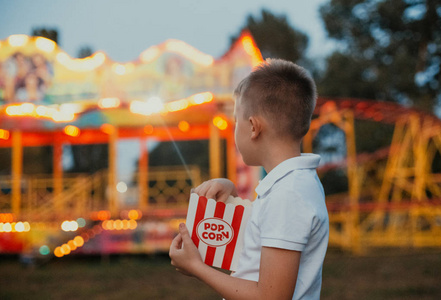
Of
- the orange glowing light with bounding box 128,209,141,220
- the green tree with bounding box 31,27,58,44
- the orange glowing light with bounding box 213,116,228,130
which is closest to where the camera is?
the green tree with bounding box 31,27,58,44

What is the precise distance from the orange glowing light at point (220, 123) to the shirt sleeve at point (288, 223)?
7.63m

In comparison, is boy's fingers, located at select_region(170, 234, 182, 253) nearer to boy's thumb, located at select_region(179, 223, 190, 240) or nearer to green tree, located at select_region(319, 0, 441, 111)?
boy's thumb, located at select_region(179, 223, 190, 240)

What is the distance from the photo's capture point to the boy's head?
1165mm

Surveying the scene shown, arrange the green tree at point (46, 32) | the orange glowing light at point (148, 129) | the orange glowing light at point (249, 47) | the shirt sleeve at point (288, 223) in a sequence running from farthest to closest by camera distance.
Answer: the orange glowing light at point (148, 129) < the orange glowing light at point (249, 47) < the green tree at point (46, 32) < the shirt sleeve at point (288, 223)

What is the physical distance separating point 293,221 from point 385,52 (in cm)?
2020

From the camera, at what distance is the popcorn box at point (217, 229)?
121 cm

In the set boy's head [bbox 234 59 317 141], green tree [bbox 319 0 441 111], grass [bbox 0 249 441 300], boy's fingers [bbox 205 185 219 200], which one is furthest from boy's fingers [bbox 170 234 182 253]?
green tree [bbox 319 0 441 111]

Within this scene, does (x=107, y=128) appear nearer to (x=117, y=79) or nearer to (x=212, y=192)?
(x=117, y=79)

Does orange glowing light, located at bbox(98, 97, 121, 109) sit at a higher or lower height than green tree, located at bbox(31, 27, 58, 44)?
lower

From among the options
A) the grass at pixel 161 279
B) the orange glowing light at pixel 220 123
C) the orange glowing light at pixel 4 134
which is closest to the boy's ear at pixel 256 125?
the grass at pixel 161 279

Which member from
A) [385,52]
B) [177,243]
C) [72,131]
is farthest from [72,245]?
[385,52]

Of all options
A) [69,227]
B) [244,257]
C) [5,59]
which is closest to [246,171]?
[69,227]

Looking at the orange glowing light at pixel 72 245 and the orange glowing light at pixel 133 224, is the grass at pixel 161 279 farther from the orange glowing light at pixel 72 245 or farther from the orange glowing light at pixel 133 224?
the orange glowing light at pixel 133 224

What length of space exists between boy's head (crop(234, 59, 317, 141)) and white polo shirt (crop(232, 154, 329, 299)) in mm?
87
